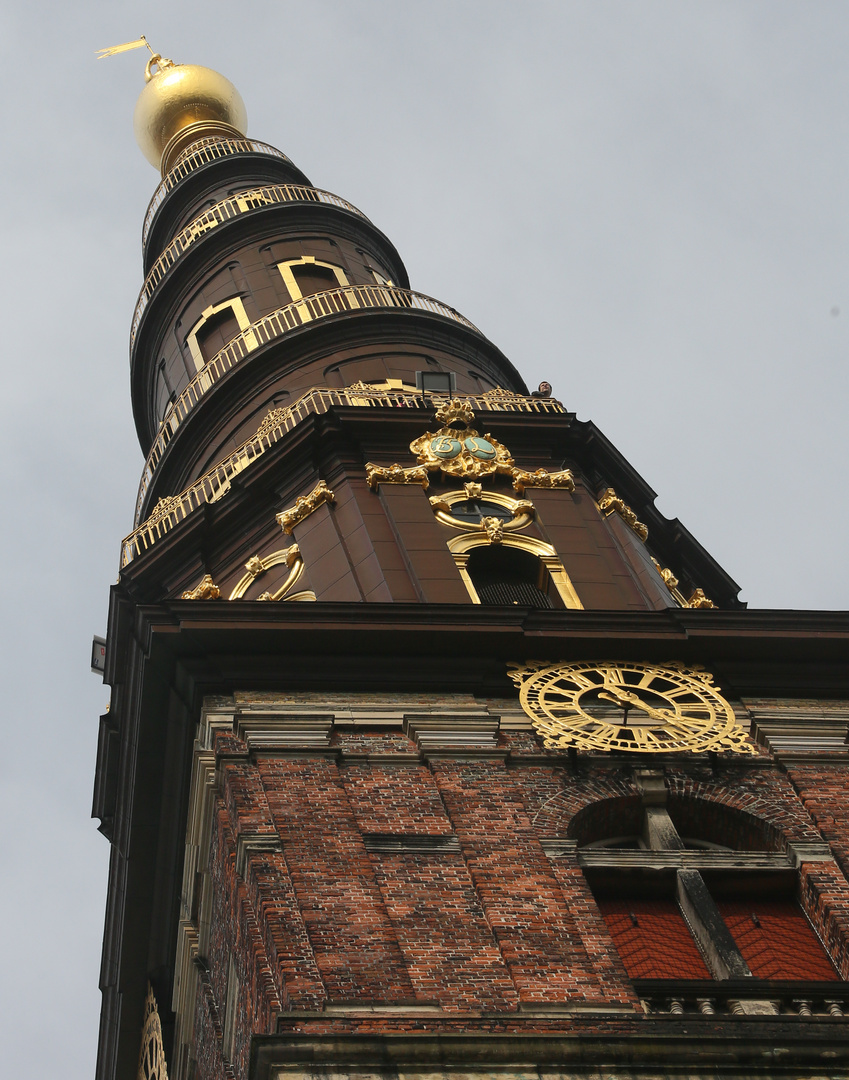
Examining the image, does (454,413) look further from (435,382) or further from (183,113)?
(183,113)

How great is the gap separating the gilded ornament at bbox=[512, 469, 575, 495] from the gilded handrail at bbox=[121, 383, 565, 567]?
7.51ft

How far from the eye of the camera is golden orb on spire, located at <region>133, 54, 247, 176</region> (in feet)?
171

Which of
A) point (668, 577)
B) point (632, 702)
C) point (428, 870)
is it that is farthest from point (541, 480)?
point (428, 870)

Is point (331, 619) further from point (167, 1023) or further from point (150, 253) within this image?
point (150, 253)

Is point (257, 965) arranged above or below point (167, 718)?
below

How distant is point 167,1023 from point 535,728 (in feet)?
18.2

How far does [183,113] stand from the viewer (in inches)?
2078

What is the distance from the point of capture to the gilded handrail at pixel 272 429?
97.7ft

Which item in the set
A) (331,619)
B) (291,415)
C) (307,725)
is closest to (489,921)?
(307,725)

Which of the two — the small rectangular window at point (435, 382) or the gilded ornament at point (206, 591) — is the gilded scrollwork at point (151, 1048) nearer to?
the gilded ornament at point (206, 591)

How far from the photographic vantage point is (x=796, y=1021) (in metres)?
15.6

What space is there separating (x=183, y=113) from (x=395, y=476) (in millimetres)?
28930

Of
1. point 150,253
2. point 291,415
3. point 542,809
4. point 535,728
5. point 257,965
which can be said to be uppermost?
point 150,253

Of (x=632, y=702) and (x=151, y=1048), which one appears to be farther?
(x=151, y=1048)
